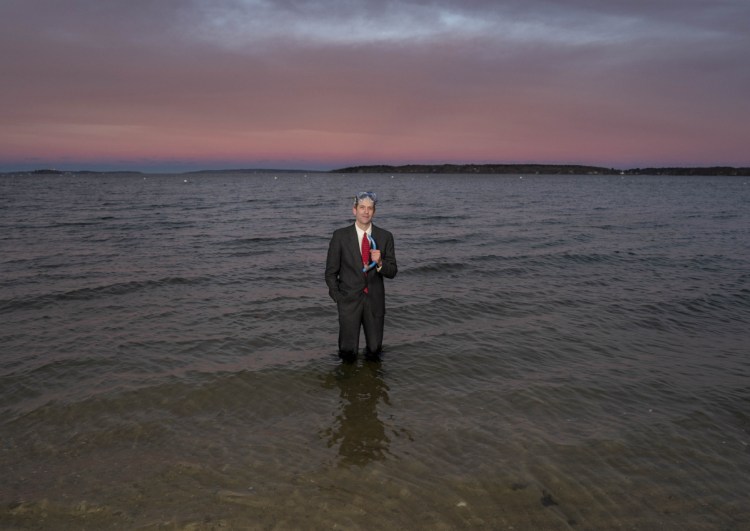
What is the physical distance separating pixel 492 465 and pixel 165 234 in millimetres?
23380

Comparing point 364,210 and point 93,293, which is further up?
point 364,210

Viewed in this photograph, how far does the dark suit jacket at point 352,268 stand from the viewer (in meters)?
7.04

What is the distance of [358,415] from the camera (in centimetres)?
655

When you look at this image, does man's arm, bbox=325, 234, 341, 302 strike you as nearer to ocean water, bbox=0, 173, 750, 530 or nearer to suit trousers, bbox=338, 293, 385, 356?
suit trousers, bbox=338, 293, 385, 356

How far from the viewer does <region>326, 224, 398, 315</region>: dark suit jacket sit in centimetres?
704

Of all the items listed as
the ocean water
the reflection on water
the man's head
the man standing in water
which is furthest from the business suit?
the ocean water

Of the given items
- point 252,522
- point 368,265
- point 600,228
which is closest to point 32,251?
point 368,265

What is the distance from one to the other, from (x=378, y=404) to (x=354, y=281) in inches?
68.3

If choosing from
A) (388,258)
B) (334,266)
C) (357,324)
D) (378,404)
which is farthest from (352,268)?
(378,404)

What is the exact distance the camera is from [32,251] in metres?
19.1

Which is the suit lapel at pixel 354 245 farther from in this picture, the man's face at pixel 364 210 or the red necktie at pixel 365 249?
the man's face at pixel 364 210

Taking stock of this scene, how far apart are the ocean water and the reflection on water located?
0.04 meters

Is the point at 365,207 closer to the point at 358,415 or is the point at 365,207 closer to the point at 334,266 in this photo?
the point at 334,266

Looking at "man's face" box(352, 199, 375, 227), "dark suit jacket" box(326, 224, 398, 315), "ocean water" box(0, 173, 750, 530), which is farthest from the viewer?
"dark suit jacket" box(326, 224, 398, 315)
